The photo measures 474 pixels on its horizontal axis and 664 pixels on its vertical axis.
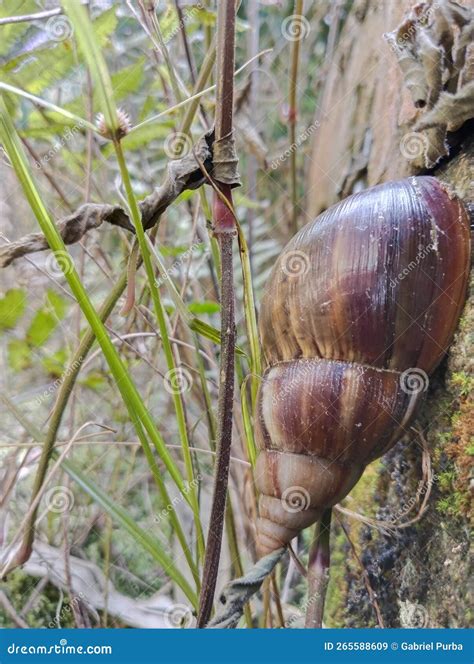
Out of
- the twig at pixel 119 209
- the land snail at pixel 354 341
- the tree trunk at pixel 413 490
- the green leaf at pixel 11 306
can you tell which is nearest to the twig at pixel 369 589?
the tree trunk at pixel 413 490

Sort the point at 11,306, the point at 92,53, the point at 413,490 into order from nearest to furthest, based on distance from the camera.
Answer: the point at 92,53 → the point at 413,490 → the point at 11,306

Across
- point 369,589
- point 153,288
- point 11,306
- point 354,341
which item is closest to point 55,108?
point 153,288

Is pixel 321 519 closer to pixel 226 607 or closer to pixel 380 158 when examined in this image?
pixel 226 607

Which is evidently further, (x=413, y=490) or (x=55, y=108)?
(x=413, y=490)

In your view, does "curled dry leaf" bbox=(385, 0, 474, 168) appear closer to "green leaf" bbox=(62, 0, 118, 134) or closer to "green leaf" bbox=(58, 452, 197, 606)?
"green leaf" bbox=(62, 0, 118, 134)

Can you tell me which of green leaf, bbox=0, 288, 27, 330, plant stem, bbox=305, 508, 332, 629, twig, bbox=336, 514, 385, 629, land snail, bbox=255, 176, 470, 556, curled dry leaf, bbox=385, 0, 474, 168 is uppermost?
curled dry leaf, bbox=385, 0, 474, 168

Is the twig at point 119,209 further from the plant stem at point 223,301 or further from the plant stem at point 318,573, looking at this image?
the plant stem at point 318,573

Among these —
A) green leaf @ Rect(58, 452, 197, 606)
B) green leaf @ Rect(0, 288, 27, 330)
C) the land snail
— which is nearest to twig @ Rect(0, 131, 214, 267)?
the land snail

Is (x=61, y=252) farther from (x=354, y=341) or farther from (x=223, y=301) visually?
(x=354, y=341)
